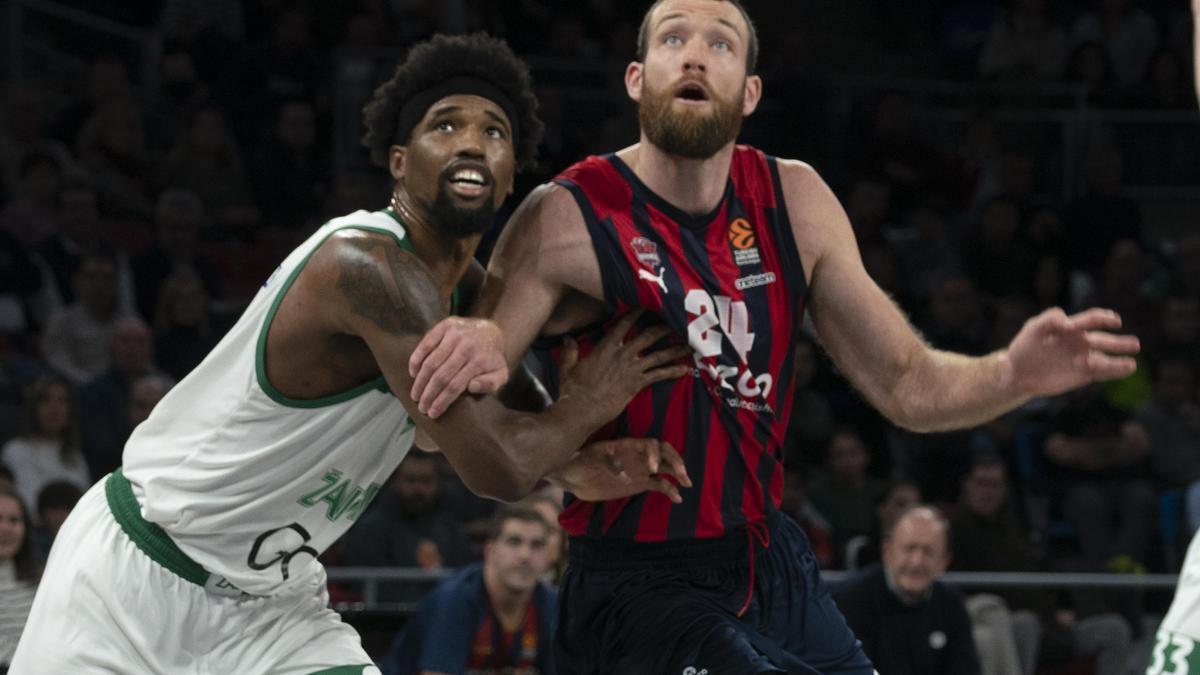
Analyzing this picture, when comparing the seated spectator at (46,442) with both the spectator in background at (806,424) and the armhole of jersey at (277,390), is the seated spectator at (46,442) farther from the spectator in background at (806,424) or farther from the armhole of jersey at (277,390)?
the armhole of jersey at (277,390)

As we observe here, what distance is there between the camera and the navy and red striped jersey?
14.8 feet

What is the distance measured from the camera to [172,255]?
10.4 m

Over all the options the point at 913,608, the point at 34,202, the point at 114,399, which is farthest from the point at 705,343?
the point at 34,202

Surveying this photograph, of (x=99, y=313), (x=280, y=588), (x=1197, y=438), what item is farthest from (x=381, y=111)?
(x=1197, y=438)

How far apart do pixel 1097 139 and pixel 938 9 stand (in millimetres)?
2639

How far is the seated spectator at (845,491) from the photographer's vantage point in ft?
30.7

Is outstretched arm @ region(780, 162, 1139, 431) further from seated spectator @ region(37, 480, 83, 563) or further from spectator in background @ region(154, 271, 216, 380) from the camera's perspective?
spectator in background @ region(154, 271, 216, 380)

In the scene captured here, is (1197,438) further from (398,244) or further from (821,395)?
(398,244)

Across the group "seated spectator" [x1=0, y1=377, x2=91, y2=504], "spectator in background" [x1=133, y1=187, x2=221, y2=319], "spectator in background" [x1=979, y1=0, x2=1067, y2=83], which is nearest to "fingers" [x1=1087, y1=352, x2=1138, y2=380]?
"seated spectator" [x1=0, y1=377, x2=91, y2=504]

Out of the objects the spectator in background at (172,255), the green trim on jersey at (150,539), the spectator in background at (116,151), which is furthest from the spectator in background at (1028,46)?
the green trim on jersey at (150,539)

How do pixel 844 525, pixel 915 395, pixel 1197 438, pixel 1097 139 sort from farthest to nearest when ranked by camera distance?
pixel 1097 139 → pixel 1197 438 → pixel 844 525 → pixel 915 395

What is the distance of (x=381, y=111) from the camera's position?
468 centimetres

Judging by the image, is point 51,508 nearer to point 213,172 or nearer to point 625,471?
point 213,172

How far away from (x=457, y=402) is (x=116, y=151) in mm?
7755
